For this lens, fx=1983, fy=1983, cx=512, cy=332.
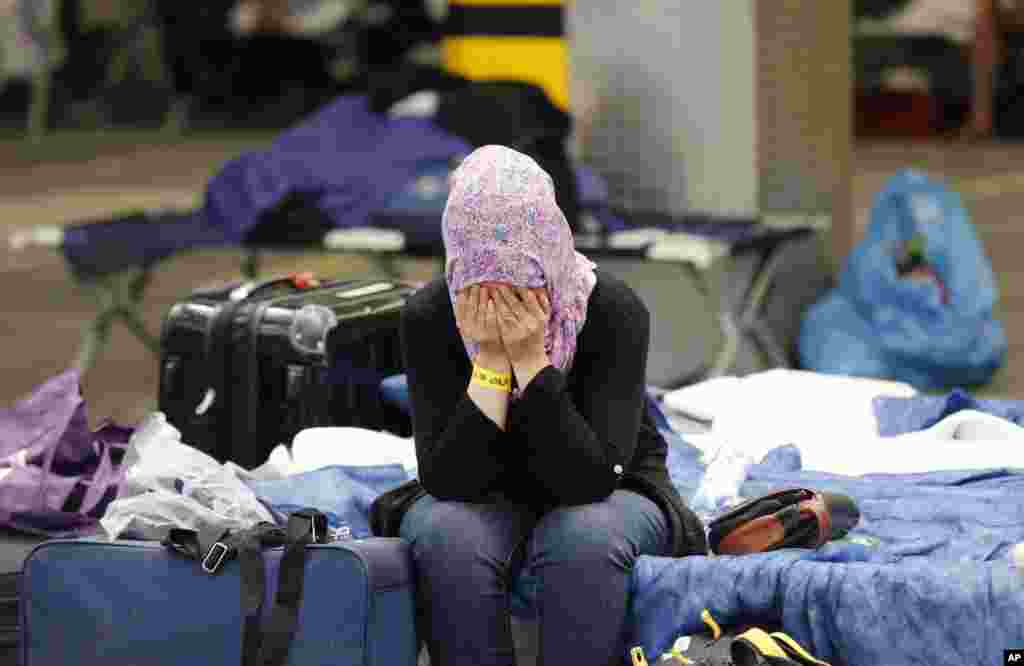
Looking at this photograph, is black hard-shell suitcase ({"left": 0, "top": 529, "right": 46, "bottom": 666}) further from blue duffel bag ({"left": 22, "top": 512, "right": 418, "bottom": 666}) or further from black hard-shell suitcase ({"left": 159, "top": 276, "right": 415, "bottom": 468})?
black hard-shell suitcase ({"left": 159, "top": 276, "right": 415, "bottom": 468})

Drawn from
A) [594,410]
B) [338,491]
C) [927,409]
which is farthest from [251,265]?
[594,410]

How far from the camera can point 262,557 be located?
11.7 ft

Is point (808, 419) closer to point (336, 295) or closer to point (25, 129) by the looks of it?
point (336, 295)

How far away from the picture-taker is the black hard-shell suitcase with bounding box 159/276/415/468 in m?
4.59

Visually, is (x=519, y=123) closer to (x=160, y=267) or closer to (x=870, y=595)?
(x=870, y=595)

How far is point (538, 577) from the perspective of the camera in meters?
3.54

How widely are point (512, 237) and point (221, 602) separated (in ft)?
2.76

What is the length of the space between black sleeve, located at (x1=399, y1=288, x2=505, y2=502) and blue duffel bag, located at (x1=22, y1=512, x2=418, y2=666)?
0.15m

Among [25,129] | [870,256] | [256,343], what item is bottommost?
[25,129]

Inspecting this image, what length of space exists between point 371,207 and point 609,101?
90 cm

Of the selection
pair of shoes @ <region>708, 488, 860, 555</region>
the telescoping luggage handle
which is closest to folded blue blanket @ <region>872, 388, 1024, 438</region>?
pair of shoes @ <region>708, 488, 860, 555</region>

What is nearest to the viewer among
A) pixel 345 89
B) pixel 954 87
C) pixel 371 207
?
pixel 371 207

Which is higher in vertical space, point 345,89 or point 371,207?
point 371,207

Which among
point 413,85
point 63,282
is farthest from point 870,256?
point 63,282
